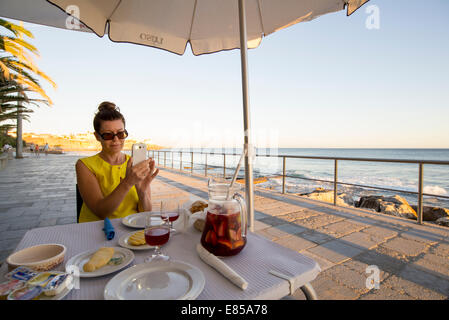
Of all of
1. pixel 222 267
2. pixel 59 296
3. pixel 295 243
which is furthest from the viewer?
pixel 295 243

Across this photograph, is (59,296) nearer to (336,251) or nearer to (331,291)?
(331,291)

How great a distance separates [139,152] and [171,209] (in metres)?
0.40

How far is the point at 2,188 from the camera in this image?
187 inches

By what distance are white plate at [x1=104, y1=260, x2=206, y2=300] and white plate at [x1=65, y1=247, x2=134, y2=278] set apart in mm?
75

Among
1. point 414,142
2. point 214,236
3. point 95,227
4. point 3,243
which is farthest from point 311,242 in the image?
point 414,142

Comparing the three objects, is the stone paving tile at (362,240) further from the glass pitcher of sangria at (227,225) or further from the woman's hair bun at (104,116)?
the woman's hair bun at (104,116)

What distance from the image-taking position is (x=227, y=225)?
27.8 inches

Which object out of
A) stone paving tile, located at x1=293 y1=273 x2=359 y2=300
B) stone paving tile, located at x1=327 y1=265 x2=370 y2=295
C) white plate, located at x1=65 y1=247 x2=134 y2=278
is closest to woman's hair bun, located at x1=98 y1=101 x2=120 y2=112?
white plate, located at x1=65 y1=247 x2=134 y2=278

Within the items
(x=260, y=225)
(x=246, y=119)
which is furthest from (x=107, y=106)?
(x=260, y=225)

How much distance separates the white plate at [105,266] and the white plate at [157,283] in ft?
0.25

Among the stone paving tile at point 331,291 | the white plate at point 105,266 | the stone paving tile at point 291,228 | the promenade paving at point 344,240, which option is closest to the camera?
the white plate at point 105,266

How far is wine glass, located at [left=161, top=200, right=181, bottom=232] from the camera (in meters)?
0.87

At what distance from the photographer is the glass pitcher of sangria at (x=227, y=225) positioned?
2.31 feet

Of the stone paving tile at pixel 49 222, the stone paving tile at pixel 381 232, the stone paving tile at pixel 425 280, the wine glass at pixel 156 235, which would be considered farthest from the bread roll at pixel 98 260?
the stone paving tile at pixel 49 222
